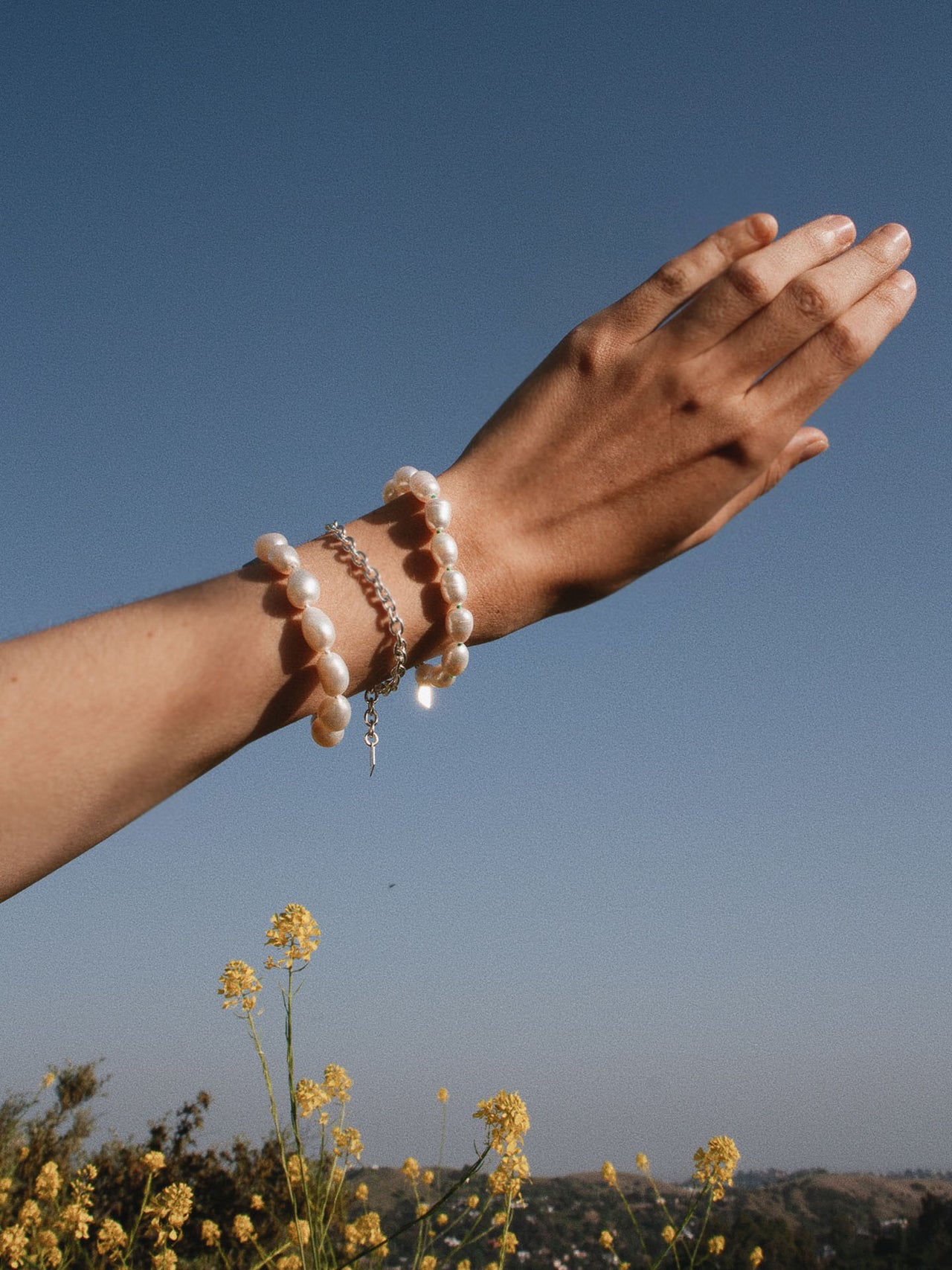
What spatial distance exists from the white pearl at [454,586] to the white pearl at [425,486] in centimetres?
13

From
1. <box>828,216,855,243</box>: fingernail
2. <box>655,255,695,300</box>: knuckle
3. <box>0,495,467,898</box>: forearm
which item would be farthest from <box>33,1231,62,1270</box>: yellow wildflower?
<box>828,216,855,243</box>: fingernail

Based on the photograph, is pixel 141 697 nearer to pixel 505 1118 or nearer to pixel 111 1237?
pixel 505 1118

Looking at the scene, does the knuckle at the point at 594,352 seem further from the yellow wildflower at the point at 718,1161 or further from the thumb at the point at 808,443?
the yellow wildflower at the point at 718,1161

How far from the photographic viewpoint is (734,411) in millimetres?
1431

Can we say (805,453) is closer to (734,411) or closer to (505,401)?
(734,411)

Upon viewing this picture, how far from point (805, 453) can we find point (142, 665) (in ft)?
4.18

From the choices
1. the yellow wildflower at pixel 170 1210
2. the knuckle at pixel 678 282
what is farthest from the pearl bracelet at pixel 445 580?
the yellow wildflower at pixel 170 1210

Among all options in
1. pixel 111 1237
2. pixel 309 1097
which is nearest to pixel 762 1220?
pixel 111 1237

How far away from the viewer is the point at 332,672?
3.98ft

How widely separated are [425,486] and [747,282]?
60 cm

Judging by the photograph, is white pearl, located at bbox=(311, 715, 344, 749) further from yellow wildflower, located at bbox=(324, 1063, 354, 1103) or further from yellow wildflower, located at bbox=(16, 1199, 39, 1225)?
yellow wildflower, located at bbox=(16, 1199, 39, 1225)

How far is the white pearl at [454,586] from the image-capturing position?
134 cm

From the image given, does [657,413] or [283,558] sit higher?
[657,413]

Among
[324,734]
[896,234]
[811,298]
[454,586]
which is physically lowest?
[324,734]
